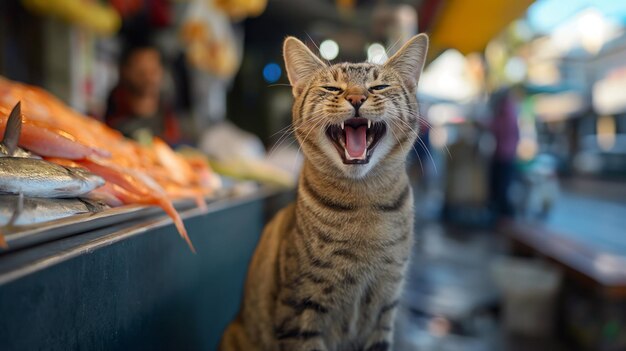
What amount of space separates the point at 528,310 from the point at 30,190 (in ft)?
11.6

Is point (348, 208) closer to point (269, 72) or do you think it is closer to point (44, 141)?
point (44, 141)

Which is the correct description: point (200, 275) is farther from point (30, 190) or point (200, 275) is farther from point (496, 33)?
point (496, 33)

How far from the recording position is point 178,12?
414 centimetres

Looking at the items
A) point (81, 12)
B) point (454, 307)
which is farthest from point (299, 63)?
point (454, 307)

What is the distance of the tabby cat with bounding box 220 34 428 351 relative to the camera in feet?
3.11

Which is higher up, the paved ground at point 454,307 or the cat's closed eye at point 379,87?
the cat's closed eye at point 379,87

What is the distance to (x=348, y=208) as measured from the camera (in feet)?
3.30

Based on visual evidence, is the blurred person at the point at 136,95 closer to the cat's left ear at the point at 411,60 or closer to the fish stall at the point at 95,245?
the fish stall at the point at 95,245

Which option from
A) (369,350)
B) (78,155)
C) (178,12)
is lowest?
(369,350)

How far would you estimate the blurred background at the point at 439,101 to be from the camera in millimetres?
2693

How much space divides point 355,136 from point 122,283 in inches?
23.9

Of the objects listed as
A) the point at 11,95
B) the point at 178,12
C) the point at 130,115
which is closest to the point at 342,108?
the point at 11,95

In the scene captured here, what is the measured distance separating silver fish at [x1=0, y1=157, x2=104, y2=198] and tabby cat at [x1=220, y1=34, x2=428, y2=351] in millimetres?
515

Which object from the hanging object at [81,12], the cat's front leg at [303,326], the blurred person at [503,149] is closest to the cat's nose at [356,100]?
the cat's front leg at [303,326]
